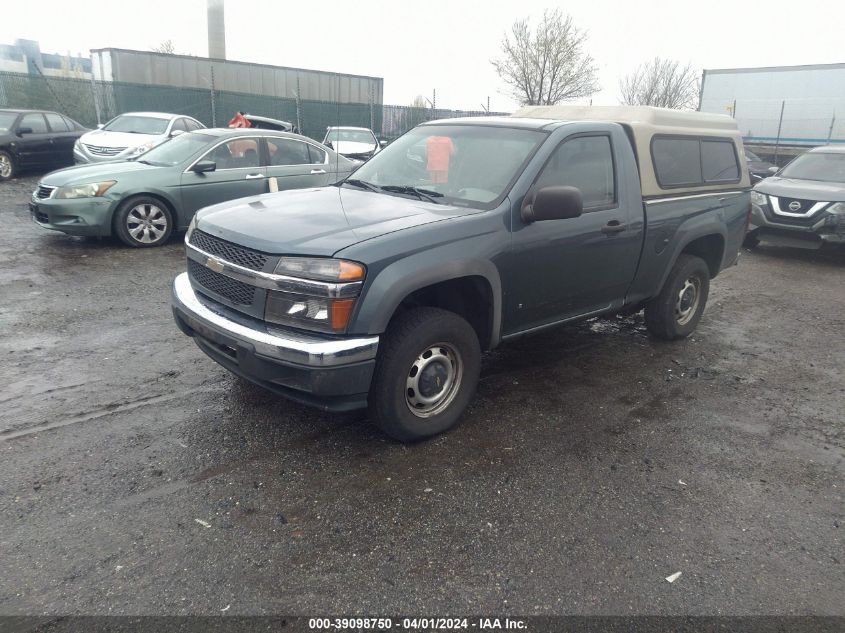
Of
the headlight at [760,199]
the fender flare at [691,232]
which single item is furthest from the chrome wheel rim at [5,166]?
the headlight at [760,199]

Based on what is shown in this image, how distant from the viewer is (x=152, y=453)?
3.54 metres

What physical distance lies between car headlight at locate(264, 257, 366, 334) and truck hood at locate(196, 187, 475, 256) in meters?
0.07

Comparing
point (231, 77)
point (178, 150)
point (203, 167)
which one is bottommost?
point (203, 167)

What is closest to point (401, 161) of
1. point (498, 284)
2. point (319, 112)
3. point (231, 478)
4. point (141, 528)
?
point (498, 284)

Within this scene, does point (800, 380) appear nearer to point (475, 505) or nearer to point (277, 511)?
point (475, 505)

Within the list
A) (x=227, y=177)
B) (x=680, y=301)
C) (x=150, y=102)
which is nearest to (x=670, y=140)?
(x=680, y=301)

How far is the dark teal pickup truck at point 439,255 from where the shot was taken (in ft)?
10.6

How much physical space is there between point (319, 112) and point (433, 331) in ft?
73.5

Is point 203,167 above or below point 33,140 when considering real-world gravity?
below

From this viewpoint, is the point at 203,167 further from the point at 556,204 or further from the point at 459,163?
the point at 556,204

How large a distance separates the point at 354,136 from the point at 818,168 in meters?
11.4

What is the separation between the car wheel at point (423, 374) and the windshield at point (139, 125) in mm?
12237

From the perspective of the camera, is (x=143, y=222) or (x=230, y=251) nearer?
(x=230, y=251)

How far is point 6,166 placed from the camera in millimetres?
13688
